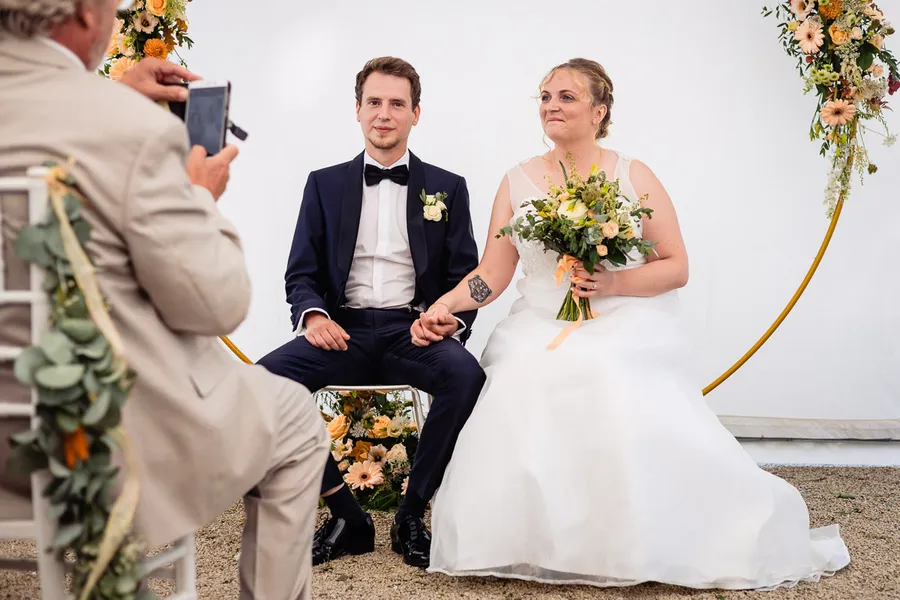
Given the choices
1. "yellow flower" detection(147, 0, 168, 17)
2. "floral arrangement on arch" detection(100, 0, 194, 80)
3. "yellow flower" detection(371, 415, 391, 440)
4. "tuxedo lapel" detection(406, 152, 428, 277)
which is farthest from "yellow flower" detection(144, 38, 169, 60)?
"yellow flower" detection(371, 415, 391, 440)

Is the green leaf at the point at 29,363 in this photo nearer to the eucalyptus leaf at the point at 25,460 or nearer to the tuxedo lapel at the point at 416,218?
the eucalyptus leaf at the point at 25,460

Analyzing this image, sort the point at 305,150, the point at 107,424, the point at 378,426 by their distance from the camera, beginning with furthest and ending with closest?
the point at 305,150
the point at 378,426
the point at 107,424

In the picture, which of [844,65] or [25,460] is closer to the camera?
[25,460]

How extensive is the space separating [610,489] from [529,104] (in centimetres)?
252

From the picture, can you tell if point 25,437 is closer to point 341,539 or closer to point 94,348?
point 94,348

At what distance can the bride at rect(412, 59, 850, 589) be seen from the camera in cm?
269

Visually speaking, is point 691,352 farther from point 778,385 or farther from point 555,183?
point 778,385

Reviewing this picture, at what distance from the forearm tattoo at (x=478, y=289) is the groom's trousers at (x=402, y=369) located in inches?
8.7

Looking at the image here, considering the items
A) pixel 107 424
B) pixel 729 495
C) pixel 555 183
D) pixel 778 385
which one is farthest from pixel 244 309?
pixel 778 385

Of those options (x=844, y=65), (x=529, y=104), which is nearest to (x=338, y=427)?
(x=529, y=104)

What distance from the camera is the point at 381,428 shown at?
12.7 ft

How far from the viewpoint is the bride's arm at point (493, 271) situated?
337 centimetres

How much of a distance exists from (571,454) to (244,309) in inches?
56.5

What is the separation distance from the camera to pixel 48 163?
146cm
